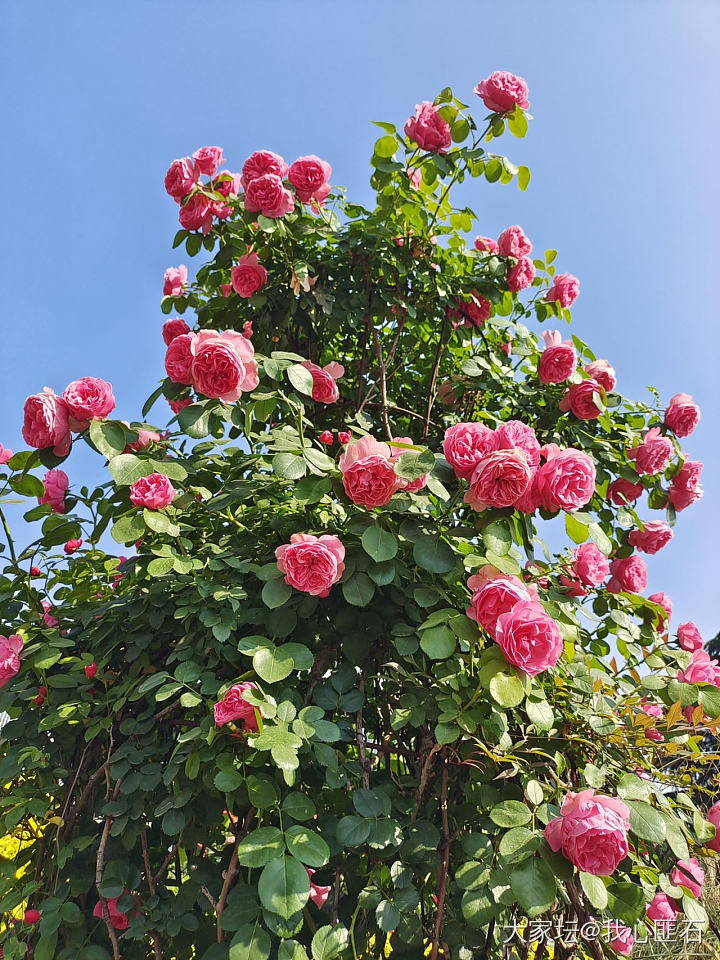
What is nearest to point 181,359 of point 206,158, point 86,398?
point 86,398

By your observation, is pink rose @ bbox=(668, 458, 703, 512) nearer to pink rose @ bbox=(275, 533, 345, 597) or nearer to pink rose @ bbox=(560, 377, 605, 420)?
pink rose @ bbox=(560, 377, 605, 420)

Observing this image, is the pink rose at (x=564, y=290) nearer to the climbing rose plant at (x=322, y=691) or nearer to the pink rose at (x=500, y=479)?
the climbing rose plant at (x=322, y=691)

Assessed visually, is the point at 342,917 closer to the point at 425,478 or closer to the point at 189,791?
the point at 189,791

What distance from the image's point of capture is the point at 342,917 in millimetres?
1280

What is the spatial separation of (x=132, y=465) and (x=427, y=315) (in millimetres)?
1225

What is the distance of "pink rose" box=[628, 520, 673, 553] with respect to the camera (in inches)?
89.2

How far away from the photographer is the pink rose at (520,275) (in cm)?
219

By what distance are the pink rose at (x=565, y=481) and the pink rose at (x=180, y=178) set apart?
1.44 meters

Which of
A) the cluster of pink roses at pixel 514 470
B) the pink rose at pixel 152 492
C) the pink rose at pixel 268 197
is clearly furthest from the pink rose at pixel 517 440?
the pink rose at pixel 268 197

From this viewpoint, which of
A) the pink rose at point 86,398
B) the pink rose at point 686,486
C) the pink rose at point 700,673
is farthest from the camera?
the pink rose at point 686,486

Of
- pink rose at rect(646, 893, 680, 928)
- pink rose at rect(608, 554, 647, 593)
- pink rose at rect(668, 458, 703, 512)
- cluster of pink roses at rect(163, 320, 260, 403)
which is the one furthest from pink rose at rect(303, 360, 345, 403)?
pink rose at rect(646, 893, 680, 928)

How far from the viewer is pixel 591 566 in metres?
2.10

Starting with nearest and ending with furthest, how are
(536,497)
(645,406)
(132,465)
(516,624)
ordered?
(516,624), (536,497), (132,465), (645,406)

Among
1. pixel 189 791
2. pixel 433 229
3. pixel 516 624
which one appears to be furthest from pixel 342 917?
pixel 433 229
